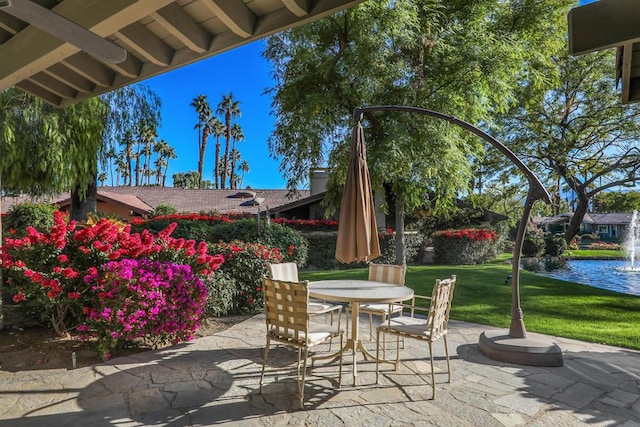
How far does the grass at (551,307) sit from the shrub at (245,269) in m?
3.39

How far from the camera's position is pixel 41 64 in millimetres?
3168

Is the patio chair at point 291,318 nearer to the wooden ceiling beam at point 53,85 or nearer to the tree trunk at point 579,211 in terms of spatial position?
the wooden ceiling beam at point 53,85

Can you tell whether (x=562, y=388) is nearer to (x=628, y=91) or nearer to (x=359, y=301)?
(x=359, y=301)

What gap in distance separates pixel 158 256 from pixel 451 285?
11.5 feet

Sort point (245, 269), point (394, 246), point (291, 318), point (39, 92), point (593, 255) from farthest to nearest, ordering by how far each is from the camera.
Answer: point (593, 255)
point (394, 246)
point (245, 269)
point (39, 92)
point (291, 318)

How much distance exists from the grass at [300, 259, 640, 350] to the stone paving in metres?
1.56

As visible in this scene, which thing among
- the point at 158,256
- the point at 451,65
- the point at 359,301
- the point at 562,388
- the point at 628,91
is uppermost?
the point at 451,65

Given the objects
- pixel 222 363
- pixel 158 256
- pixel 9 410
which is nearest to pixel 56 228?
pixel 158 256

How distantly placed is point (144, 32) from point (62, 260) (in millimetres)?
2552

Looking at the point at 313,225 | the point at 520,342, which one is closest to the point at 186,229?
the point at 313,225

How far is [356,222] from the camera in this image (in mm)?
4195

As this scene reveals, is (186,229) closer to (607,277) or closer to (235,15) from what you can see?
(235,15)

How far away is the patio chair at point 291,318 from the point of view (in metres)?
3.45

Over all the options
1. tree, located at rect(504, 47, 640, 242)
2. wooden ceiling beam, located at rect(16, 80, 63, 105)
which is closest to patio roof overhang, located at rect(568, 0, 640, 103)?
wooden ceiling beam, located at rect(16, 80, 63, 105)
